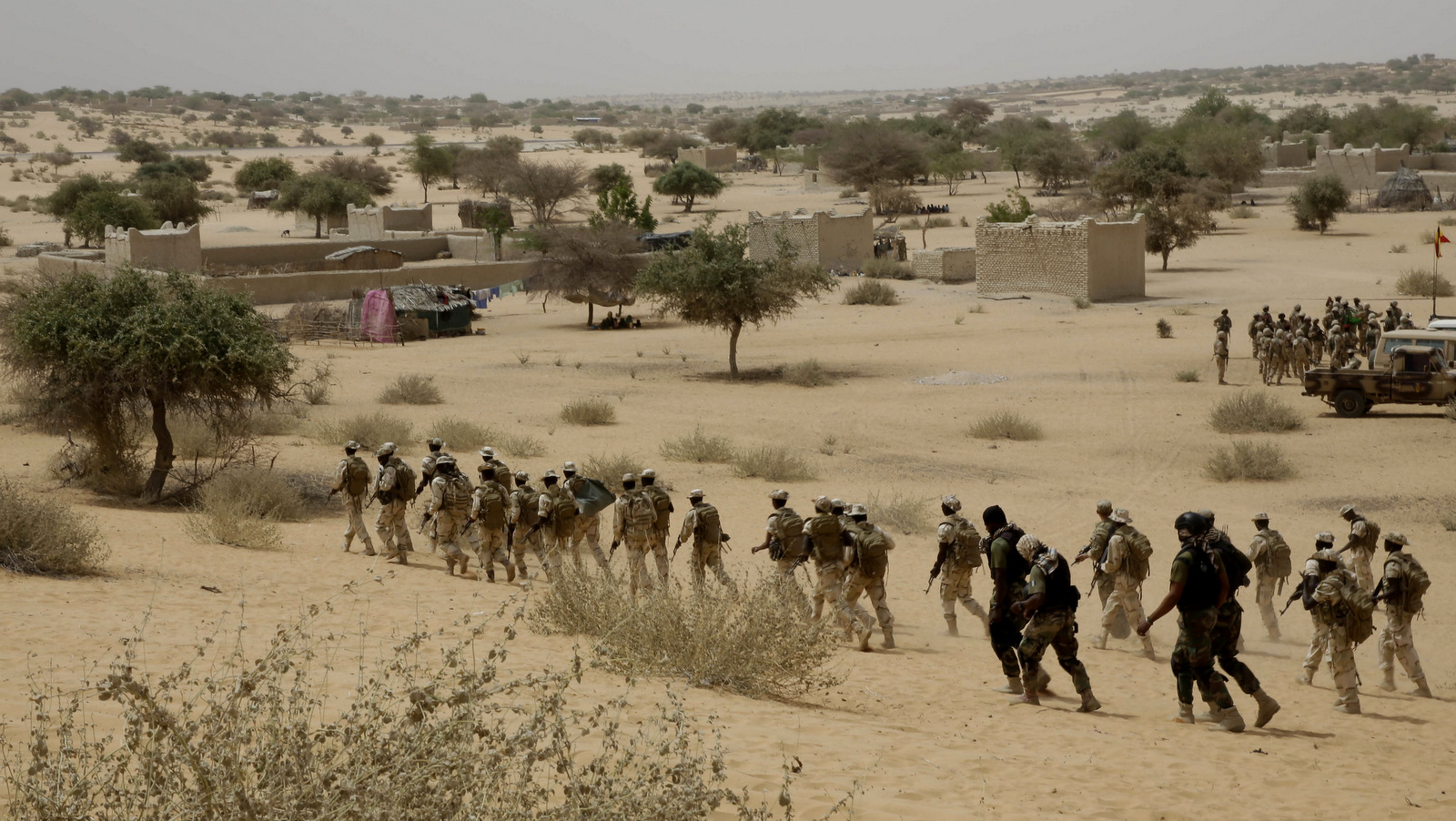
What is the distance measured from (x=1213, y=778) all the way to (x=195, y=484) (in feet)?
38.0

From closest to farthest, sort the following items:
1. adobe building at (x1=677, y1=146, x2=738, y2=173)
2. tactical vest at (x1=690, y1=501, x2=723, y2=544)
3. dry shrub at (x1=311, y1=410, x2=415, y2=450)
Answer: tactical vest at (x1=690, y1=501, x2=723, y2=544), dry shrub at (x1=311, y1=410, x2=415, y2=450), adobe building at (x1=677, y1=146, x2=738, y2=173)

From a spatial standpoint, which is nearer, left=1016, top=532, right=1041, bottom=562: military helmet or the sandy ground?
the sandy ground

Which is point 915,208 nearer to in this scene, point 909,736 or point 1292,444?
point 1292,444

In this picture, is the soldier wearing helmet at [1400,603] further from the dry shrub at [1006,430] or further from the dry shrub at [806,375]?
the dry shrub at [806,375]

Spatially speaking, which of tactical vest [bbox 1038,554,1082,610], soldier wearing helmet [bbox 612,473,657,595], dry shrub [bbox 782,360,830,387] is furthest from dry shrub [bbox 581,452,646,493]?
dry shrub [bbox 782,360,830,387]

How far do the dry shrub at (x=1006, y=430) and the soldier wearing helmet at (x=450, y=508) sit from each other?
32.1ft

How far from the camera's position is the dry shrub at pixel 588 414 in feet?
66.0

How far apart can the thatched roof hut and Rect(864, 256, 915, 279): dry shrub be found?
71.1ft

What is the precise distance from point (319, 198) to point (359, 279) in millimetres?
14188

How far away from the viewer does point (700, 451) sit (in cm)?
1773

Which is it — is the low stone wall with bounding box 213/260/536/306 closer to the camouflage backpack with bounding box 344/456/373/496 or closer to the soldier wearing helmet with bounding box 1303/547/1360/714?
the camouflage backpack with bounding box 344/456/373/496

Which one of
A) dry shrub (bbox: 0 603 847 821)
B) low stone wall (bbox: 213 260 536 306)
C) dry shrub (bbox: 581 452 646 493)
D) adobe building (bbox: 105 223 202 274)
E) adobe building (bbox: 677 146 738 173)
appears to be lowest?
dry shrub (bbox: 581 452 646 493)

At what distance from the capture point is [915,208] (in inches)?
2218

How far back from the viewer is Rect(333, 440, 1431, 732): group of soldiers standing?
26.9 ft
